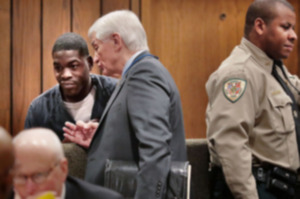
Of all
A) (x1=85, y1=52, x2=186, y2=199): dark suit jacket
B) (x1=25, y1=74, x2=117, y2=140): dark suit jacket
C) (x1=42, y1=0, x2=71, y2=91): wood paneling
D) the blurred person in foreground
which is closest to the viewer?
the blurred person in foreground

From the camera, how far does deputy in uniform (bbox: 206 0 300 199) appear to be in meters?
2.32

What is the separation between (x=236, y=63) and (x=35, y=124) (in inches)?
50.2

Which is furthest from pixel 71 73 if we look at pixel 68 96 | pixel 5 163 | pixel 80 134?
pixel 5 163

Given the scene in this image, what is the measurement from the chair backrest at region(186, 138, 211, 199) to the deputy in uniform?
3.0 inches

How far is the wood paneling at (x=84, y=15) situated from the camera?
4.13 m

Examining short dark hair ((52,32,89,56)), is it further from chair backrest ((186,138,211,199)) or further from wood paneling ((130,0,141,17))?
wood paneling ((130,0,141,17))

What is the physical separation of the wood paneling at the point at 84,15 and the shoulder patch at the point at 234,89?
198 cm

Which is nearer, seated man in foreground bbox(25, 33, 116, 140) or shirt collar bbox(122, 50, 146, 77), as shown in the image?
shirt collar bbox(122, 50, 146, 77)

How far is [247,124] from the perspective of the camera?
234 centimetres

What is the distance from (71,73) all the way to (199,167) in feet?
3.19

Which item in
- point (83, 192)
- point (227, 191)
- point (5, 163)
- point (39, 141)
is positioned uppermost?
point (5, 163)

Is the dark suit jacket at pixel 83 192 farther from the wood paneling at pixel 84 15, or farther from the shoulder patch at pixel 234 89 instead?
the wood paneling at pixel 84 15

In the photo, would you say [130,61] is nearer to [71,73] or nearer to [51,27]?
[71,73]

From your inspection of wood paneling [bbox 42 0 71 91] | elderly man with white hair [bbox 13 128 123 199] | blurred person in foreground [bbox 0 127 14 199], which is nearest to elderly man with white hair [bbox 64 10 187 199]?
elderly man with white hair [bbox 13 128 123 199]
